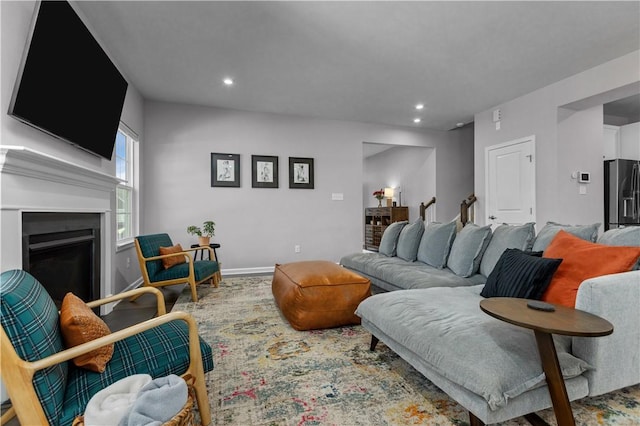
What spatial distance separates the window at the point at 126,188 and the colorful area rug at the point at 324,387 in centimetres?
225

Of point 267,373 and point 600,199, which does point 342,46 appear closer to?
point 267,373

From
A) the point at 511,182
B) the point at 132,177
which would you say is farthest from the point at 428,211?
the point at 132,177

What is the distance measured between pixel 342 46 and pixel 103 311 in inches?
136

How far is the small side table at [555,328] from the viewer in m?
1.12

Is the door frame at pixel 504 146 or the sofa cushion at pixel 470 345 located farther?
the door frame at pixel 504 146

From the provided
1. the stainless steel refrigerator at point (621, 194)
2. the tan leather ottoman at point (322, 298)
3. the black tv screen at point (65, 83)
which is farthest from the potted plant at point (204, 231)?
the stainless steel refrigerator at point (621, 194)

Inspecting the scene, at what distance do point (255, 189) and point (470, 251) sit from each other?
344cm

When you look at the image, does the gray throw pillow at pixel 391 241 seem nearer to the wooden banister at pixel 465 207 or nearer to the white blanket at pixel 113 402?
the wooden banister at pixel 465 207

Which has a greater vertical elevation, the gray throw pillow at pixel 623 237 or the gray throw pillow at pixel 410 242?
the gray throw pillow at pixel 623 237

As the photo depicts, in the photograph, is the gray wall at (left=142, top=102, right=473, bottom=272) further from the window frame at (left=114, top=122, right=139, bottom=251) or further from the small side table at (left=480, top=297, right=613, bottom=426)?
the small side table at (left=480, top=297, right=613, bottom=426)

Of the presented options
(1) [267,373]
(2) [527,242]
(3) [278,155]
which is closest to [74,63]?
(1) [267,373]

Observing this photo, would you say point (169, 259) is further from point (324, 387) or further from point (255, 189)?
point (324, 387)

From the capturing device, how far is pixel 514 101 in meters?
4.55

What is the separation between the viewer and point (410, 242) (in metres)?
3.60
